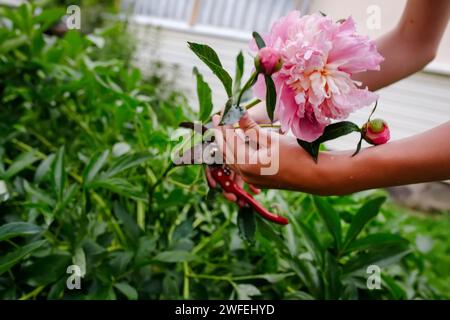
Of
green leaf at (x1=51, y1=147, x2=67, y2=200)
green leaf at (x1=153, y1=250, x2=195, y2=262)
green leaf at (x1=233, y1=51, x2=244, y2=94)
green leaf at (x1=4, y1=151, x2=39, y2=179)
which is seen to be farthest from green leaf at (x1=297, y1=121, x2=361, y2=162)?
green leaf at (x1=4, y1=151, x2=39, y2=179)

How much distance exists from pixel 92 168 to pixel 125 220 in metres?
0.12

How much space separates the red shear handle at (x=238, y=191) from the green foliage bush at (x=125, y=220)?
0.13 ft

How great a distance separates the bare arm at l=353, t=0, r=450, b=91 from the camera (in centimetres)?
73

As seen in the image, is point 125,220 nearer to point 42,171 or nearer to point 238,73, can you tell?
point 42,171

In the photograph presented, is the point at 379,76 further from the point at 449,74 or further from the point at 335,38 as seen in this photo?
the point at 449,74

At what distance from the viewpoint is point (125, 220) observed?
84cm

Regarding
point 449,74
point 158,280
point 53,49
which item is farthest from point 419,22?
point 449,74

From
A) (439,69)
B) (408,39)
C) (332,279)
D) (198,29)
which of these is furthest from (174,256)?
(198,29)

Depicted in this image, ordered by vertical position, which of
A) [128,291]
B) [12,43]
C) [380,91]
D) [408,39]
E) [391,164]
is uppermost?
[380,91]

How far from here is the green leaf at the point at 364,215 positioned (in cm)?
85

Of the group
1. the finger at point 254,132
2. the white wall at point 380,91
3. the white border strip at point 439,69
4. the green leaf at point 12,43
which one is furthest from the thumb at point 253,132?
the white border strip at point 439,69

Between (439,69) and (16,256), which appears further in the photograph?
(439,69)

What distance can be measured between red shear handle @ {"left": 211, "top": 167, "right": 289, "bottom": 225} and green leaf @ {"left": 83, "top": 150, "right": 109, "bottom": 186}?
226mm

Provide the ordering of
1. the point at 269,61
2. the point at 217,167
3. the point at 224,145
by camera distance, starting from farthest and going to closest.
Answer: the point at 217,167 → the point at 224,145 → the point at 269,61
